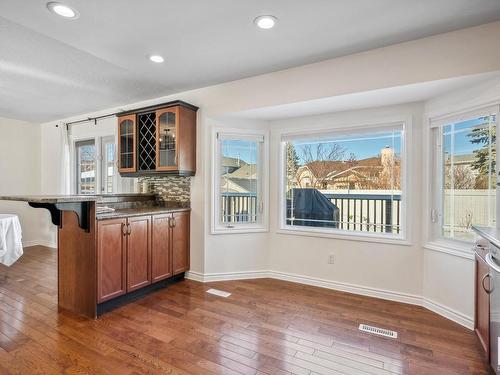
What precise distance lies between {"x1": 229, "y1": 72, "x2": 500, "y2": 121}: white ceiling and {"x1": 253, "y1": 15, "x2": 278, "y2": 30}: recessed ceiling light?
96 centimetres

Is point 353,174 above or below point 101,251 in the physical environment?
above

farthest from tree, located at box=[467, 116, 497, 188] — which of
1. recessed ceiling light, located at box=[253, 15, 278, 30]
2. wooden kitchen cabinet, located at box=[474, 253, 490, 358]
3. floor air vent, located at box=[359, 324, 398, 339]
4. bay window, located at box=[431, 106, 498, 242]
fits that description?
recessed ceiling light, located at box=[253, 15, 278, 30]

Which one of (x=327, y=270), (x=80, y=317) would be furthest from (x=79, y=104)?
(x=327, y=270)

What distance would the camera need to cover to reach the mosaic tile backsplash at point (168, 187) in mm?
3824

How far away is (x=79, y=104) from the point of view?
4367 mm

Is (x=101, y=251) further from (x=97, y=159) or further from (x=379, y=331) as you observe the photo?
(x=97, y=159)

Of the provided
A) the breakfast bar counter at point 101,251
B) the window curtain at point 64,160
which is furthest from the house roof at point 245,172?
the window curtain at point 64,160

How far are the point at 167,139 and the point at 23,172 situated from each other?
155 inches

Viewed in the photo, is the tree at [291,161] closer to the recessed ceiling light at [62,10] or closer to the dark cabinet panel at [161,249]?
the dark cabinet panel at [161,249]

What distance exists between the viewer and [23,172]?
5.50m

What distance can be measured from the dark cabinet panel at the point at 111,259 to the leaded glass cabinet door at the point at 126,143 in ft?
4.10

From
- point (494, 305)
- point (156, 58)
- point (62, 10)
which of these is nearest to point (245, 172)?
point (156, 58)

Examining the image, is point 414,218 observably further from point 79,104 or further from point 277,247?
point 79,104

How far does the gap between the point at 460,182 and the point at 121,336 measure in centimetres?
338
